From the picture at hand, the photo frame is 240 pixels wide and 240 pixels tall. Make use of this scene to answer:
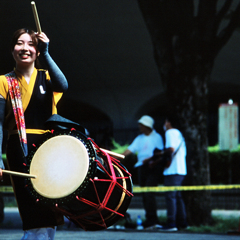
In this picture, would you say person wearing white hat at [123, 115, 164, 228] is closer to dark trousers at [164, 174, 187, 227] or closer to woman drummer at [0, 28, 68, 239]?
dark trousers at [164, 174, 187, 227]

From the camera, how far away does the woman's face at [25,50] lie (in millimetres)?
3074

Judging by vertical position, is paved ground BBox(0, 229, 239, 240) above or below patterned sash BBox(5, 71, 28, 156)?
below

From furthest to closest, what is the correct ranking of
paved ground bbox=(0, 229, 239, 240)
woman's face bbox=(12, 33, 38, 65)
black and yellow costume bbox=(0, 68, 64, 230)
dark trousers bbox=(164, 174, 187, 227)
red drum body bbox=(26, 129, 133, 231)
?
dark trousers bbox=(164, 174, 187, 227), paved ground bbox=(0, 229, 239, 240), woman's face bbox=(12, 33, 38, 65), black and yellow costume bbox=(0, 68, 64, 230), red drum body bbox=(26, 129, 133, 231)

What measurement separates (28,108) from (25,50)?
386 mm

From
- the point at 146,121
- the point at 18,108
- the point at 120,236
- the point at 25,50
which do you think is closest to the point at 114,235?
the point at 120,236

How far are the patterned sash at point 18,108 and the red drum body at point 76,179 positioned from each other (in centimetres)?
10

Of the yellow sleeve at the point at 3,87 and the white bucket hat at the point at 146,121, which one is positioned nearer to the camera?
the yellow sleeve at the point at 3,87

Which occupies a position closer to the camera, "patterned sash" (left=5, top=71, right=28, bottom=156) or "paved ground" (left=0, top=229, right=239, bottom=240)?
"patterned sash" (left=5, top=71, right=28, bottom=156)

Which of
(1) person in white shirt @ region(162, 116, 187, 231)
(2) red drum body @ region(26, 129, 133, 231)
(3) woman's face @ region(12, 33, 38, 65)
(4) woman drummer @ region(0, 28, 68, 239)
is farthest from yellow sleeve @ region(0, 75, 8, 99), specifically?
(1) person in white shirt @ region(162, 116, 187, 231)

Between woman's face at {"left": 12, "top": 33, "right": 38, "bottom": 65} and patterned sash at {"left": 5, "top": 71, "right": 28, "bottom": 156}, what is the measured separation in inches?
5.4

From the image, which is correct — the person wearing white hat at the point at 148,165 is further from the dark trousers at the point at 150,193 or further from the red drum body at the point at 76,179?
the red drum body at the point at 76,179

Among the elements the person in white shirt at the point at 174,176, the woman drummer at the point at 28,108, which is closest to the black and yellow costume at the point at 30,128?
the woman drummer at the point at 28,108

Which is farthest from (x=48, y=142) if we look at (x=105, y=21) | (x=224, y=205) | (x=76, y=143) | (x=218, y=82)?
(x=218, y=82)

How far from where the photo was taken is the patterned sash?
2.96 metres
